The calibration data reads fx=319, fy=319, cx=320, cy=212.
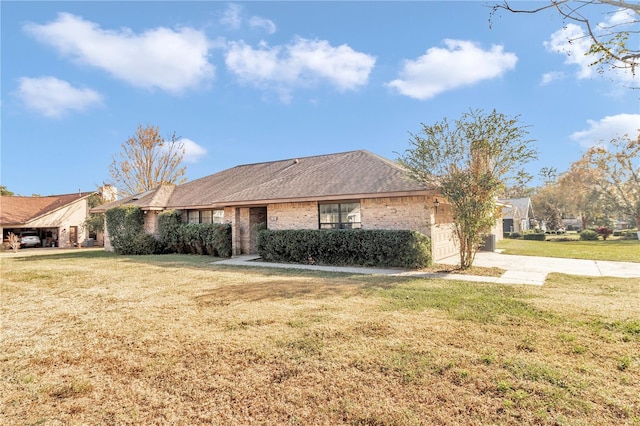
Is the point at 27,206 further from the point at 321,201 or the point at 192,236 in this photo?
the point at 321,201

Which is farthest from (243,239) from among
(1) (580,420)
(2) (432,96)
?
(1) (580,420)

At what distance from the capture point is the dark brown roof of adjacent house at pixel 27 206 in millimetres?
29094

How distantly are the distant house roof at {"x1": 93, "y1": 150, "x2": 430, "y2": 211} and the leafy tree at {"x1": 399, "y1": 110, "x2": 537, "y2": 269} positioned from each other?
963mm

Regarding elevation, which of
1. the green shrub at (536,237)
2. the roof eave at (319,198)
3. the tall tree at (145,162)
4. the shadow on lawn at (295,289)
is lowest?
the green shrub at (536,237)

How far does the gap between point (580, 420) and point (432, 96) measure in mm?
14290

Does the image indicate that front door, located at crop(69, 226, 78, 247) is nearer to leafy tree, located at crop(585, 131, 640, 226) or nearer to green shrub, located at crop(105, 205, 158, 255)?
green shrub, located at crop(105, 205, 158, 255)

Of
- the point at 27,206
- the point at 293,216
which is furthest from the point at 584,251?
the point at 27,206

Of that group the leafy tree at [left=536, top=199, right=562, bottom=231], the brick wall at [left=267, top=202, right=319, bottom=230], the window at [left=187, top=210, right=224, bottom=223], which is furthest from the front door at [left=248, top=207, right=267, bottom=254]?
the leafy tree at [left=536, top=199, right=562, bottom=231]

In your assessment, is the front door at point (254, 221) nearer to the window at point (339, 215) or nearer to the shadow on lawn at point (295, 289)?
the window at point (339, 215)

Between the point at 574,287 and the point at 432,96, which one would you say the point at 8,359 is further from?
the point at 432,96

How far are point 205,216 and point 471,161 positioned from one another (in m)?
14.3

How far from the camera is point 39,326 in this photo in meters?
5.52

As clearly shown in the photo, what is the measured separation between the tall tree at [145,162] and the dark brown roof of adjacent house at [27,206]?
3.84 meters

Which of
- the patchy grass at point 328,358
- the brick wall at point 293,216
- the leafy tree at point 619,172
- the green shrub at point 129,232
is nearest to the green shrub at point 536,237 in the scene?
the leafy tree at point 619,172
